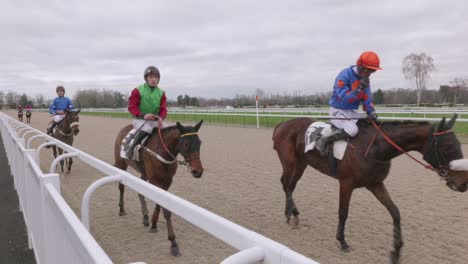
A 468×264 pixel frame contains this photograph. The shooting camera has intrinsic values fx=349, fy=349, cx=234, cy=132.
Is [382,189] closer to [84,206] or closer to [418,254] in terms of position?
[418,254]

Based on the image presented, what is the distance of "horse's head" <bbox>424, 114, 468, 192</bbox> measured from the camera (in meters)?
3.26

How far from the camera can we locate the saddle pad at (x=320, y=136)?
4.16 m

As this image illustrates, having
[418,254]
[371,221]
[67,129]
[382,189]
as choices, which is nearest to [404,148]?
[382,189]

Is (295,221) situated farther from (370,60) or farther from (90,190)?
(90,190)

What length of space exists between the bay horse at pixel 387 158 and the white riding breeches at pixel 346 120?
97 mm

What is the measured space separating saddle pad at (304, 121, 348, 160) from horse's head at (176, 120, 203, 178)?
59.4 inches

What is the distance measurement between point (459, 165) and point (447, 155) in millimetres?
238

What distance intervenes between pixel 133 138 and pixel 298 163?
243cm

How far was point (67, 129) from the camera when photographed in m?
8.86

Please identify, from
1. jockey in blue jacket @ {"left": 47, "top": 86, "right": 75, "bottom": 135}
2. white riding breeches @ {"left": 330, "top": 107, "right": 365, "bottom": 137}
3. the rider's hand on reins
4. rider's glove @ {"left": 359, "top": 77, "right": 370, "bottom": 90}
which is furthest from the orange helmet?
jockey in blue jacket @ {"left": 47, "top": 86, "right": 75, "bottom": 135}

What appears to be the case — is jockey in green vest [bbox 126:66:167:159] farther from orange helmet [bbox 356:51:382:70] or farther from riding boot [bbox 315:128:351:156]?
orange helmet [bbox 356:51:382:70]

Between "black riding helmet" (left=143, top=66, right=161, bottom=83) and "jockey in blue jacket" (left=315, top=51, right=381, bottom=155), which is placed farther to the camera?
"black riding helmet" (left=143, top=66, right=161, bottom=83)

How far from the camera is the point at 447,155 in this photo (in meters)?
3.34

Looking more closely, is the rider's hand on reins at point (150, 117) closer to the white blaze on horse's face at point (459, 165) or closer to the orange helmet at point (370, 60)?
the orange helmet at point (370, 60)
